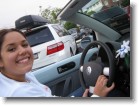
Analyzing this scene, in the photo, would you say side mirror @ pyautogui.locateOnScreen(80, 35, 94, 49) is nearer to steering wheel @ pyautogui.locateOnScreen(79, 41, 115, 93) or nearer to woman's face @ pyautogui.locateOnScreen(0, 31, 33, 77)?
steering wheel @ pyautogui.locateOnScreen(79, 41, 115, 93)

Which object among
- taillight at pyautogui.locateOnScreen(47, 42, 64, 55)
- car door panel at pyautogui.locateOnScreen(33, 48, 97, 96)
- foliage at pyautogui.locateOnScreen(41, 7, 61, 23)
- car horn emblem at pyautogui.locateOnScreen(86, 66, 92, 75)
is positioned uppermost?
foliage at pyautogui.locateOnScreen(41, 7, 61, 23)

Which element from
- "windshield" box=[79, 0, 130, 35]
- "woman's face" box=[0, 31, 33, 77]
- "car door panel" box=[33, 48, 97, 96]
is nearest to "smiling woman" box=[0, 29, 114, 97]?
"woman's face" box=[0, 31, 33, 77]

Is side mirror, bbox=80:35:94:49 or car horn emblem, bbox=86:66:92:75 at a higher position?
side mirror, bbox=80:35:94:49

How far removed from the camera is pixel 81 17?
4.99 ft

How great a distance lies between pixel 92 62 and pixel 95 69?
44 mm

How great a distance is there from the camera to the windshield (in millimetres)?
1434

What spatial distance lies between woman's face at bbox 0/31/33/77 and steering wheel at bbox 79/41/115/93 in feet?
0.91

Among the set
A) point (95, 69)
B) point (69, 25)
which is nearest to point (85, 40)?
point (69, 25)

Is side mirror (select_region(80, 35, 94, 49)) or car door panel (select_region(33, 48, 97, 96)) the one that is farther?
car door panel (select_region(33, 48, 97, 96))

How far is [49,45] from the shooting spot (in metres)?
1.75

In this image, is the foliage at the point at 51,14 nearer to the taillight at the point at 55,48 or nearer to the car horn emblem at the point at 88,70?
the taillight at the point at 55,48

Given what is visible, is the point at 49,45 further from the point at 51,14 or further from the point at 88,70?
the point at 88,70

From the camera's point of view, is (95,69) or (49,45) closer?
(95,69)

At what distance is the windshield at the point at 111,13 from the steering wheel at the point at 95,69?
197 millimetres
